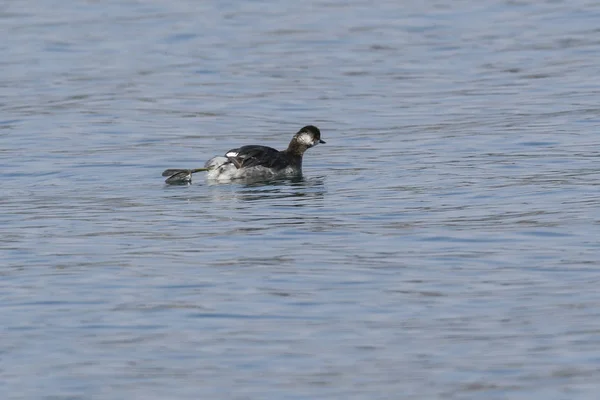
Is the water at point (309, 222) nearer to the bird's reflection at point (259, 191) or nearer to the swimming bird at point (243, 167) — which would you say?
the bird's reflection at point (259, 191)

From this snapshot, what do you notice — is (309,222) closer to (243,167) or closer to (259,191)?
(259,191)

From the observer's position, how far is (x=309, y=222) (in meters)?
14.6

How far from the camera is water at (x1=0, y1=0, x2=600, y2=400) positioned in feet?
31.5

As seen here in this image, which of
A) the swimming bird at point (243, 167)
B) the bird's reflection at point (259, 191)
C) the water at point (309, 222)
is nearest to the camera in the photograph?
the water at point (309, 222)

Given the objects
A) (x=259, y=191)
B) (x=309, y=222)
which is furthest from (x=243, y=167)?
(x=309, y=222)

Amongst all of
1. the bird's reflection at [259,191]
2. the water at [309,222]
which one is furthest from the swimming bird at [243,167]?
the water at [309,222]

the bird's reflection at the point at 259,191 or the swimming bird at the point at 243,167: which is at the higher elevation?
the swimming bird at the point at 243,167

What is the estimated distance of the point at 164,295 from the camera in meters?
11.4

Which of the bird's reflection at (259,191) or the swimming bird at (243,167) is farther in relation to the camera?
the swimming bird at (243,167)

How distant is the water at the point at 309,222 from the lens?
9609mm

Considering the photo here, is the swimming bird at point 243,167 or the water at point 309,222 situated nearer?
the water at point 309,222

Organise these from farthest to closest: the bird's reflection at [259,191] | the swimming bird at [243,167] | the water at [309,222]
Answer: the swimming bird at [243,167] < the bird's reflection at [259,191] < the water at [309,222]

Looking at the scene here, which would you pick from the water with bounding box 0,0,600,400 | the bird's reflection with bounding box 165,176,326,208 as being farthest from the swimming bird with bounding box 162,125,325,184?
the water with bounding box 0,0,600,400

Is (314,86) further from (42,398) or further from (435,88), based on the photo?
(42,398)
